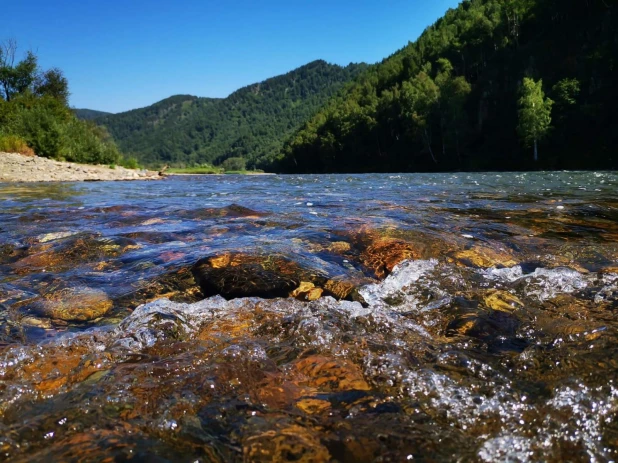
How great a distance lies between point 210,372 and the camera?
7.05ft

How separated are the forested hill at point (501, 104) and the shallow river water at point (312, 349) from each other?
45911 millimetres

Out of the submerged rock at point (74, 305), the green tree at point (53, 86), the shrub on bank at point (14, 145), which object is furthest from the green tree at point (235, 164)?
the submerged rock at point (74, 305)

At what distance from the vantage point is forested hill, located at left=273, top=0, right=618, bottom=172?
46.2 meters

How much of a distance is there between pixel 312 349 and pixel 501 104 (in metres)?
69.8

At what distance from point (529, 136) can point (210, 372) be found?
5312cm

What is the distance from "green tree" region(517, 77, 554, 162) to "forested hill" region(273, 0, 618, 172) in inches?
4.5

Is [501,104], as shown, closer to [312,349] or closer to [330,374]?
[312,349]

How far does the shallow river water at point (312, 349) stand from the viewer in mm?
1604

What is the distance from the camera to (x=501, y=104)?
62156 mm

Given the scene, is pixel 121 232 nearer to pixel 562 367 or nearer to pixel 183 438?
pixel 183 438

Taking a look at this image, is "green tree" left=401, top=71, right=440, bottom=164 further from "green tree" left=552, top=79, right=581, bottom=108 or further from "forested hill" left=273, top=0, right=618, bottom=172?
"green tree" left=552, top=79, right=581, bottom=108

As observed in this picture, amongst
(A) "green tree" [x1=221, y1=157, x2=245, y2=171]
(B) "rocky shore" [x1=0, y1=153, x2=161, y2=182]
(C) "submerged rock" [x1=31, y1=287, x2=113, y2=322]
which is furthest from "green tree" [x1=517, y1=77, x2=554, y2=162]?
(A) "green tree" [x1=221, y1=157, x2=245, y2=171]

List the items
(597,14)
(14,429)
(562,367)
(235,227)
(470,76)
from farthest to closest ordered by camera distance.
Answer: (470,76), (597,14), (235,227), (562,367), (14,429)

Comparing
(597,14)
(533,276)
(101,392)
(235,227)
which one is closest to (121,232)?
(235,227)
